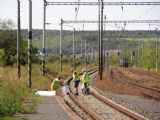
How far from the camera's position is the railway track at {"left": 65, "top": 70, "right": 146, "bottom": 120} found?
75.2 ft

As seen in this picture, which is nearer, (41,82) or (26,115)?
(26,115)

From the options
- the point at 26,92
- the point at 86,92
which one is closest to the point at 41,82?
the point at 86,92

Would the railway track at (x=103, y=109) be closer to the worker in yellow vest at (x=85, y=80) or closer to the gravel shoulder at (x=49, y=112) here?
the worker in yellow vest at (x=85, y=80)

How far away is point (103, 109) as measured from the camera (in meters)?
27.0

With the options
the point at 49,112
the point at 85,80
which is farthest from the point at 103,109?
the point at 85,80

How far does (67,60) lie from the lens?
5025 inches

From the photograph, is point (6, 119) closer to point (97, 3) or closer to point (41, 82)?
point (41, 82)

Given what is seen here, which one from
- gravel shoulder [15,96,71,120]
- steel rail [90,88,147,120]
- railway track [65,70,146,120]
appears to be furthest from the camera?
railway track [65,70,146,120]

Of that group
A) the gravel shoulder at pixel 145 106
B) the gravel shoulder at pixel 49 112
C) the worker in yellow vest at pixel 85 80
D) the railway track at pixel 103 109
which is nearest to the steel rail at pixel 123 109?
the railway track at pixel 103 109

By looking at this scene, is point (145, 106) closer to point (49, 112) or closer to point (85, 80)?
point (49, 112)

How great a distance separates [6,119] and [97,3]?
131ft

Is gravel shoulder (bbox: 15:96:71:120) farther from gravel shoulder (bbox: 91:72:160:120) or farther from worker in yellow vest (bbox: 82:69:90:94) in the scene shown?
worker in yellow vest (bbox: 82:69:90:94)

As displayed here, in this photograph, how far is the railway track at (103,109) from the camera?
22.9 meters

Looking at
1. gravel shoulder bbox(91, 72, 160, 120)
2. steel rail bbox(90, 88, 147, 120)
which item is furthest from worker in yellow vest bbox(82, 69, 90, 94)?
gravel shoulder bbox(91, 72, 160, 120)
